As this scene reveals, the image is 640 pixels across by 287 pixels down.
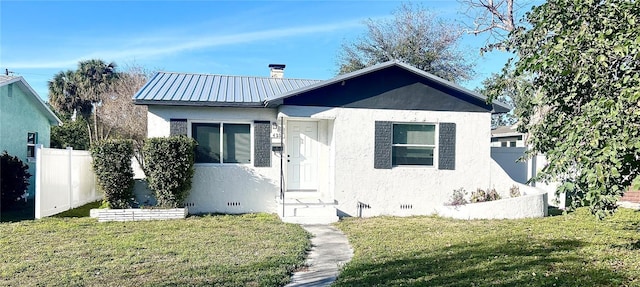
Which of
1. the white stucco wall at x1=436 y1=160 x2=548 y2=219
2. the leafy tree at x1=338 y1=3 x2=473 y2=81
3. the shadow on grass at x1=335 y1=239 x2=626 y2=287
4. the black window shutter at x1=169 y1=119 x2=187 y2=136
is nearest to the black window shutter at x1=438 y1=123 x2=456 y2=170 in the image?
the white stucco wall at x1=436 y1=160 x2=548 y2=219

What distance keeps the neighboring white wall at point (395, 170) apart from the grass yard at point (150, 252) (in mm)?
2358

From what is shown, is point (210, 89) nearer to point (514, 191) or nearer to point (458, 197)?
point (458, 197)

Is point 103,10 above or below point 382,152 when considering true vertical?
above

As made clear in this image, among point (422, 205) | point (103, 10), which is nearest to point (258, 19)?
point (103, 10)

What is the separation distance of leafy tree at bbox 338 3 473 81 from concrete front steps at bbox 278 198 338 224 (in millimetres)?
16477

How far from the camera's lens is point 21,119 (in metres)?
13.7

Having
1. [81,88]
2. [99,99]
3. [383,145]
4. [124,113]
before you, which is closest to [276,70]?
[383,145]

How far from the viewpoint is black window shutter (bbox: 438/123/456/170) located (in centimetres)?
1105

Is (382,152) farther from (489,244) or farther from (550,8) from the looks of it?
(550,8)

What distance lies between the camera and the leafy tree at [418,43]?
79.7 feet

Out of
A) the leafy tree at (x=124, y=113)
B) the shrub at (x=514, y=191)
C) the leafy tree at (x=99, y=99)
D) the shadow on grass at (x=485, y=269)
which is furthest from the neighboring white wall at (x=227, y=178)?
the leafy tree at (x=99, y=99)

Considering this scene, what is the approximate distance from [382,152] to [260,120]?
336 cm

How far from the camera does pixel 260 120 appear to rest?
1070cm

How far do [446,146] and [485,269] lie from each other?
19.6ft
